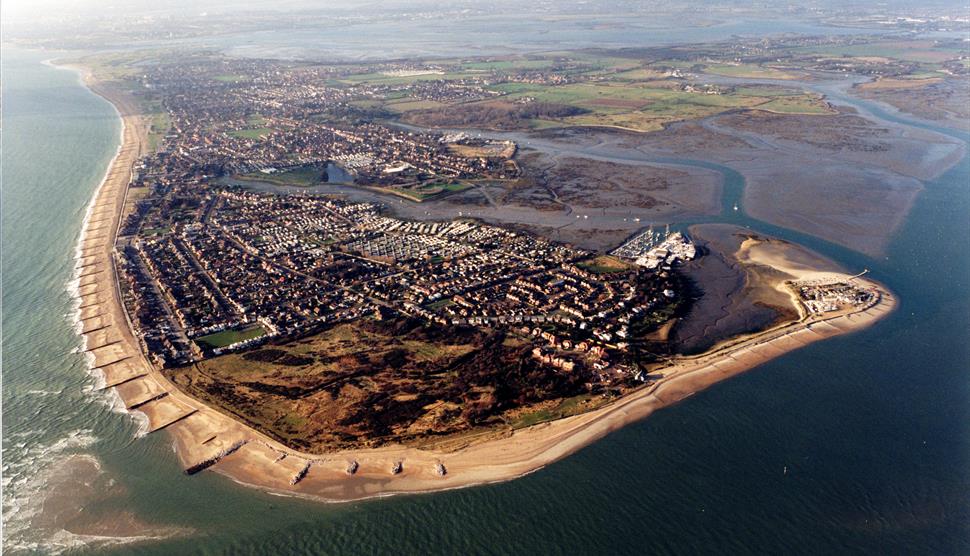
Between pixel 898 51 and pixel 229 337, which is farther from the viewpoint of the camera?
pixel 898 51

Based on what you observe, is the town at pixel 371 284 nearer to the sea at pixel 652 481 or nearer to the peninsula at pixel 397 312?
the peninsula at pixel 397 312

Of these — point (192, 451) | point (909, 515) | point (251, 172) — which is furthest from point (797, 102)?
point (192, 451)

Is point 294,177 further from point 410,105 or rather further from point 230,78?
point 230,78

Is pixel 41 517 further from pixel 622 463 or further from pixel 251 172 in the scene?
pixel 251 172

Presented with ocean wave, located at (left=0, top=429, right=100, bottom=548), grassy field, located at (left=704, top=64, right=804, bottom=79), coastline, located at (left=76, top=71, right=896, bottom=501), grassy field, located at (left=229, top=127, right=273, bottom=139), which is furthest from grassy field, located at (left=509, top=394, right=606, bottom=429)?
grassy field, located at (left=704, top=64, right=804, bottom=79)

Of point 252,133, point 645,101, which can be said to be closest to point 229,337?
point 252,133

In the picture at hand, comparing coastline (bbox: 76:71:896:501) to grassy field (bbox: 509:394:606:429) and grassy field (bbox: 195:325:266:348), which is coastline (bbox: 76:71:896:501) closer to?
grassy field (bbox: 509:394:606:429)
